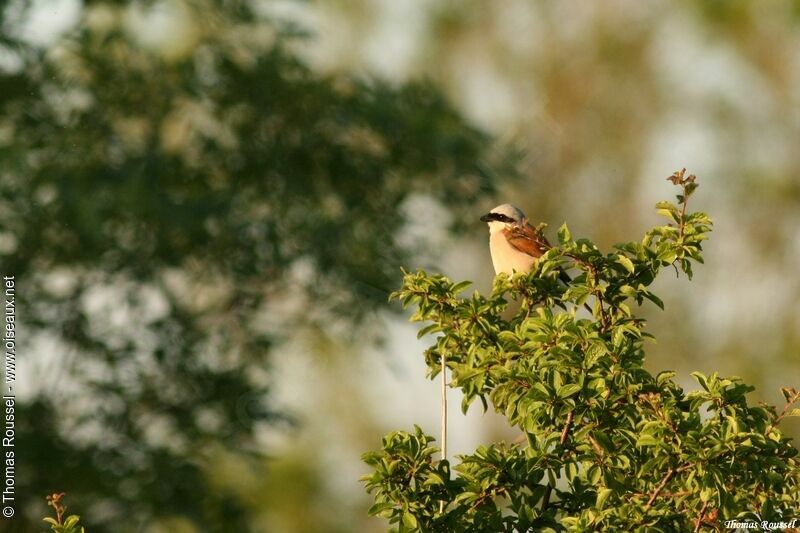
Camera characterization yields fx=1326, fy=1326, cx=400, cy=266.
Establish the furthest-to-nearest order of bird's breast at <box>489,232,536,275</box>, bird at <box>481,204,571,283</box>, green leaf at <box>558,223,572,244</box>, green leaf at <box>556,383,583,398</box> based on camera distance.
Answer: bird's breast at <box>489,232,536,275</box>
bird at <box>481,204,571,283</box>
green leaf at <box>558,223,572,244</box>
green leaf at <box>556,383,583,398</box>

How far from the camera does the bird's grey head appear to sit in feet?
34.4

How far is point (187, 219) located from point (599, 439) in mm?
12186

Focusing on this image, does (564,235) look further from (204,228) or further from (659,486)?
(204,228)

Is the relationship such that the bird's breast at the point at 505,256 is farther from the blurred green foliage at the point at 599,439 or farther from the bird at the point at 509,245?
the blurred green foliage at the point at 599,439

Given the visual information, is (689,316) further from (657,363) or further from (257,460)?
(257,460)

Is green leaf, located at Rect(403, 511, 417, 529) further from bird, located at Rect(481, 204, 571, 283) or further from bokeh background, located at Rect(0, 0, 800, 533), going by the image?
bokeh background, located at Rect(0, 0, 800, 533)

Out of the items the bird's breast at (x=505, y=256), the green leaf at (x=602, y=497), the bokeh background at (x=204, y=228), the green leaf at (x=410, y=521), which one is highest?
the bokeh background at (x=204, y=228)

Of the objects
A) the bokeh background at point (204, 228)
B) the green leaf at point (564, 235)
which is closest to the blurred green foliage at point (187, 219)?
the bokeh background at point (204, 228)

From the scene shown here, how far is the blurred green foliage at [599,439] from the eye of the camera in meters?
5.55

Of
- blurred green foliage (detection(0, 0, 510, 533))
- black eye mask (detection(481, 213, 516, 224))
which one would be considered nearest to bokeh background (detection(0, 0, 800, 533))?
blurred green foliage (detection(0, 0, 510, 533))

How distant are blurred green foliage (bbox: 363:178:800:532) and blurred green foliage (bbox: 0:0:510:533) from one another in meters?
11.3

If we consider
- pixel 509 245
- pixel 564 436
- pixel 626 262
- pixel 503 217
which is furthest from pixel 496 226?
pixel 564 436

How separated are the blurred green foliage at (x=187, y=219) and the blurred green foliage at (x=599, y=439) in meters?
11.3

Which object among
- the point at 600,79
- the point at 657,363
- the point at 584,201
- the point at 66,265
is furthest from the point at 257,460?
the point at 600,79
